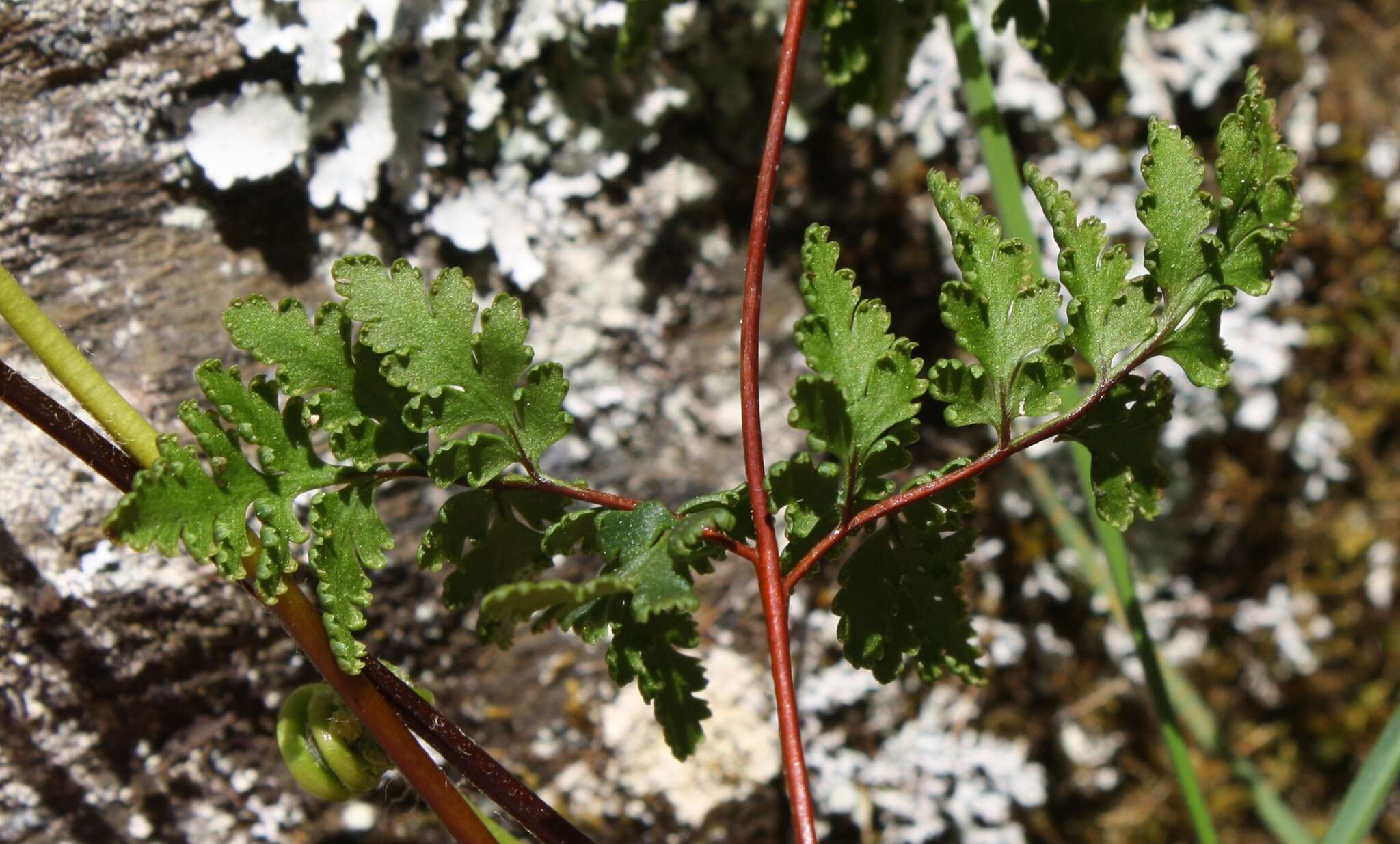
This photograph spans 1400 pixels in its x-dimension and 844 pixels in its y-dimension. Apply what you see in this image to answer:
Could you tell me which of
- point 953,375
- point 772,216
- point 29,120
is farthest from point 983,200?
point 29,120

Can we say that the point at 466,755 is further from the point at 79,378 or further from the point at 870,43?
the point at 870,43

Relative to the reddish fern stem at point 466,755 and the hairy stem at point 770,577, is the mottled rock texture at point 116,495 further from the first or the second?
the hairy stem at point 770,577

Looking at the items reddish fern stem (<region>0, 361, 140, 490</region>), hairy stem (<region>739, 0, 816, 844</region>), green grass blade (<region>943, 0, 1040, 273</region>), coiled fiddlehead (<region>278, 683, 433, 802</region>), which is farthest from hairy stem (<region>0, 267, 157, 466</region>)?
green grass blade (<region>943, 0, 1040, 273</region>)

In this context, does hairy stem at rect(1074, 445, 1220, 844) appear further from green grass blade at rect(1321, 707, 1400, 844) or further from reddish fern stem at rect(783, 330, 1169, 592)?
reddish fern stem at rect(783, 330, 1169, 592)

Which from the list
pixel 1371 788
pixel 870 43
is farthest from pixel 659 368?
pixel 1371 788

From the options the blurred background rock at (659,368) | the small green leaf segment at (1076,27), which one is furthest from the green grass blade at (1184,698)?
the small green leaf segment at (1076,27)
